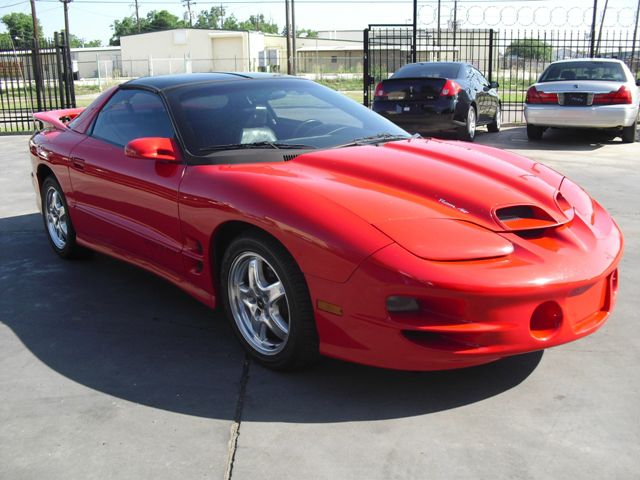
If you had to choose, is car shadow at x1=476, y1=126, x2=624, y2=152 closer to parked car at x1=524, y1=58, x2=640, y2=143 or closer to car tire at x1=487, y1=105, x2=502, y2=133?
car tire at x1=487, y1=105, x2=502, y2=133

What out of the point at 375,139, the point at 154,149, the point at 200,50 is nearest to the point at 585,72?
the point at 375,139

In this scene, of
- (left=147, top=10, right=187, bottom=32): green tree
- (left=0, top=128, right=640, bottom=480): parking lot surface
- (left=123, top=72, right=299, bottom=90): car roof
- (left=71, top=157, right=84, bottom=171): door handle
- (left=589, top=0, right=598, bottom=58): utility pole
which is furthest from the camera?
(left=147, top=10, right=187, bottom=32): green tree

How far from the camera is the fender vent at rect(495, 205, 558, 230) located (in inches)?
123

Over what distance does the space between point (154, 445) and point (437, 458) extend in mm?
1108

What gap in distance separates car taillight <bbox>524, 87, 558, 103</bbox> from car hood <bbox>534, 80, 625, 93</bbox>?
49 millimetres

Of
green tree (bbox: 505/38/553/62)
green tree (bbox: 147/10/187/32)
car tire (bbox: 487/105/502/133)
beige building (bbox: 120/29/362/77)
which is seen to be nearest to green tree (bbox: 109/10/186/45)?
green tree (bbox: 147/10/187/32)

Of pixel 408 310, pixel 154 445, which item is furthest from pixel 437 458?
pixel 154 445

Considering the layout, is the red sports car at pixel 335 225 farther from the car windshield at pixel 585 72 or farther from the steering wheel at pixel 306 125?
the car windshield at pixel 585 72

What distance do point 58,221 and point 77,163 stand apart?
0.81 m

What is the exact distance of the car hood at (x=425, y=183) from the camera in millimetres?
3102

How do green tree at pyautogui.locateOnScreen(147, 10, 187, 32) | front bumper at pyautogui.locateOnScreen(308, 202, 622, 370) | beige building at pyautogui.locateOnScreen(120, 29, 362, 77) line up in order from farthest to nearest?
green tree at pyautogui.locateOnScreen(147, 10, 187, 32)
beige building at pyautogui.locateOnScreen(120, 29, 362, 77)
front bumper at pyautogui.locateOnScreen(308, 202, 622, 370)

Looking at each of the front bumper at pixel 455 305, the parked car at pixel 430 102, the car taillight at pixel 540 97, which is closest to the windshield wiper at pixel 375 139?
the front bumper at pixel 455 305

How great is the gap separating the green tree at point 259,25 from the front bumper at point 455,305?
136 metres

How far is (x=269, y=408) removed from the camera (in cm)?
307
